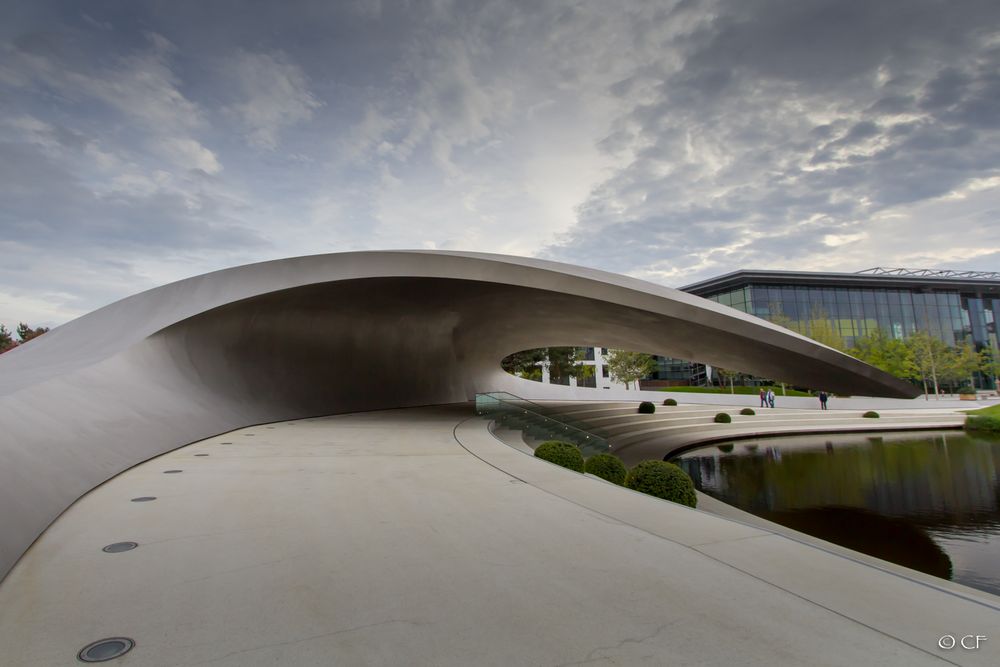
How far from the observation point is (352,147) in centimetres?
1283

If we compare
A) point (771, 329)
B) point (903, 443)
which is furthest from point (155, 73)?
point (903, 443)

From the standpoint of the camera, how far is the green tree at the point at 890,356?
4252 cm

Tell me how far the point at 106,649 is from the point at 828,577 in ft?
12.9

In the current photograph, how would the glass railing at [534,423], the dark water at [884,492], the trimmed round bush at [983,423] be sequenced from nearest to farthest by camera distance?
the dark water at [884,492] → the glass railing at [534,423] → the trimmed round bush at [983,423]

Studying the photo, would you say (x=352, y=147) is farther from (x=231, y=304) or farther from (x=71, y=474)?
(x=71, y=474)

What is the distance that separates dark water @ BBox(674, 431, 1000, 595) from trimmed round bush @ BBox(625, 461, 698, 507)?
2671 mm

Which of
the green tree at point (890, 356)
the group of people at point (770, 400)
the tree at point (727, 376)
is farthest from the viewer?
the tree at point (727, 376)

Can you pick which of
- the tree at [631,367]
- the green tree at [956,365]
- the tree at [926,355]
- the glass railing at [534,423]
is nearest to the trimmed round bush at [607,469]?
the glass railing at [534,423]

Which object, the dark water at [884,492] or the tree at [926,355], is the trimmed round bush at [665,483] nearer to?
the dark water at [884,492]

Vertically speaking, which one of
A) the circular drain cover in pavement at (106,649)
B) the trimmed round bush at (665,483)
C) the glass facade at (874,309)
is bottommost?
the trimmed round bush at (665,483)

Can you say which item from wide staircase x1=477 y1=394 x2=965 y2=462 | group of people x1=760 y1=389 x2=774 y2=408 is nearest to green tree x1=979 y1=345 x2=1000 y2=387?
wide staircase x1=477 y1=394 x2=965 y2=462

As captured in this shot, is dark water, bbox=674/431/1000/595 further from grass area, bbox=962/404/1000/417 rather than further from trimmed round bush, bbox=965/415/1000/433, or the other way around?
grass area, bbox=962/404/1000/417

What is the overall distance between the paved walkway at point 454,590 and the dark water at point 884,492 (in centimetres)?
581

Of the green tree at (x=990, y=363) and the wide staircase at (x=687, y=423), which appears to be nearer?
the wide staircase at (x=687, y=423)
